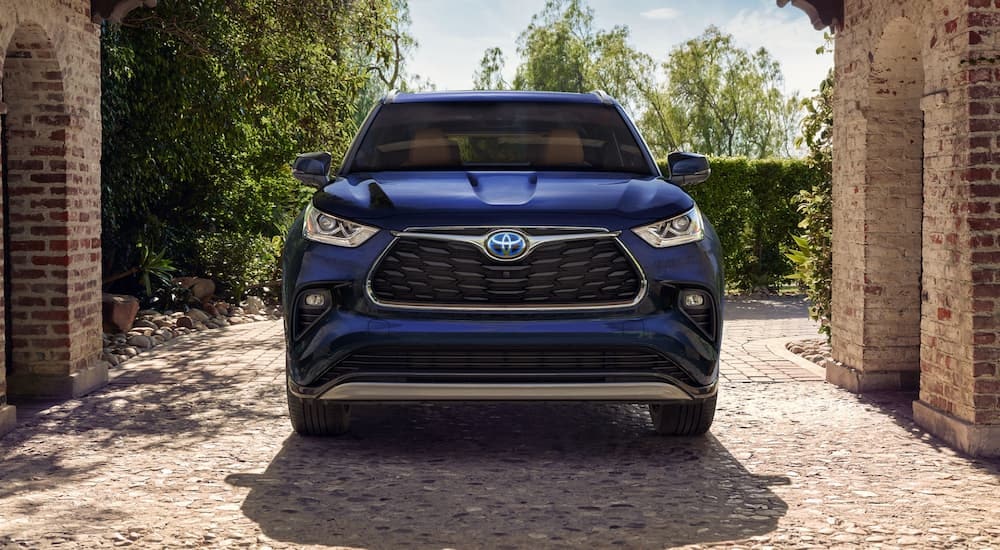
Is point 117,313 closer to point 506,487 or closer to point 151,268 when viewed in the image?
point 151,268

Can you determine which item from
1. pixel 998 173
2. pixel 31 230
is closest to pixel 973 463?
pixel 998 173

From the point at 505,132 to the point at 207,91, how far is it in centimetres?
635

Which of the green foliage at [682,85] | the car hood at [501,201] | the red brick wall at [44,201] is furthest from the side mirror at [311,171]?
the green foliage at [682,85]

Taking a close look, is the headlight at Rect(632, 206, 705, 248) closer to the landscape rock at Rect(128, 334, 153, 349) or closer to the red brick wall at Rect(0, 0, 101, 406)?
the red brick wall at Rect(0, 0, 101, 406)

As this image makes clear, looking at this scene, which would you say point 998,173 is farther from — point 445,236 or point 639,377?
point 445,236

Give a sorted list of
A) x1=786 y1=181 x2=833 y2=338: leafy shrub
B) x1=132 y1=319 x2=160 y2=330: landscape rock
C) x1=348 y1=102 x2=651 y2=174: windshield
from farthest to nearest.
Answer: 1. x1=132 y1=319 x2=160 y2=330: landscape rock
2. x1=786 y1=181 x2=833 y2=338: leafy shrub
3. x1=348 y1=102 x2=651 y2=174: windshield

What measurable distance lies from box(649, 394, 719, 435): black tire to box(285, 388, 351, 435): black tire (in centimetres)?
171

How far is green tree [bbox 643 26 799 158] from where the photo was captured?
46.4 meters

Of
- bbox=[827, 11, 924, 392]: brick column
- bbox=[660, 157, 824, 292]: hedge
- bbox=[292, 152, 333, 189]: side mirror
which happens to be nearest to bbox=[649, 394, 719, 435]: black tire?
bbox=[292, 152, 333, 189]: side mirror

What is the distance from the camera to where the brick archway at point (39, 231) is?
8.16 m

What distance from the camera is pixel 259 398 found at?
8.22m

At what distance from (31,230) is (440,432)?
3421 millimetres

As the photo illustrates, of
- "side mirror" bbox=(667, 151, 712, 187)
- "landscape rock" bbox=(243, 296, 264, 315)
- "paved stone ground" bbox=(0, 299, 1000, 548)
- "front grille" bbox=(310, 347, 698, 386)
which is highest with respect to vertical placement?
"side mirror" bbox=(667, 151, 712, 187)

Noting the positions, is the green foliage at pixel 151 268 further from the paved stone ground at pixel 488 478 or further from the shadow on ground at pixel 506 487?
the shadow on ground at pixel 506 487
